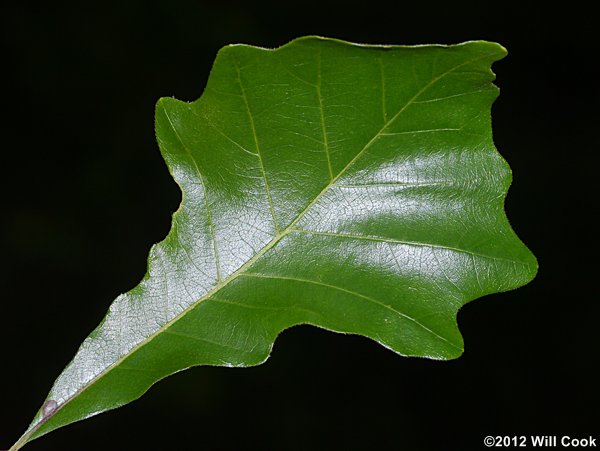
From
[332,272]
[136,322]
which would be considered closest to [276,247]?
[332,272]

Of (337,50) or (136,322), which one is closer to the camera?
(337,50)

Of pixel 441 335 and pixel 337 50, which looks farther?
pixel 441 335

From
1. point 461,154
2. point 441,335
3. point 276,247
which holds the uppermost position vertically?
point 461,154

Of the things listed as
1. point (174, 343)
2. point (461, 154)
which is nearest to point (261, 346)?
point (174, 343)

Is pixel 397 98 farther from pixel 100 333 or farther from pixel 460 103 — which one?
pixel 100 333

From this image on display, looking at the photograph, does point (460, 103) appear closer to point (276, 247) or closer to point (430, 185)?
point (430, 185)

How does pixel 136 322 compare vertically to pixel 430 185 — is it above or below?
below
